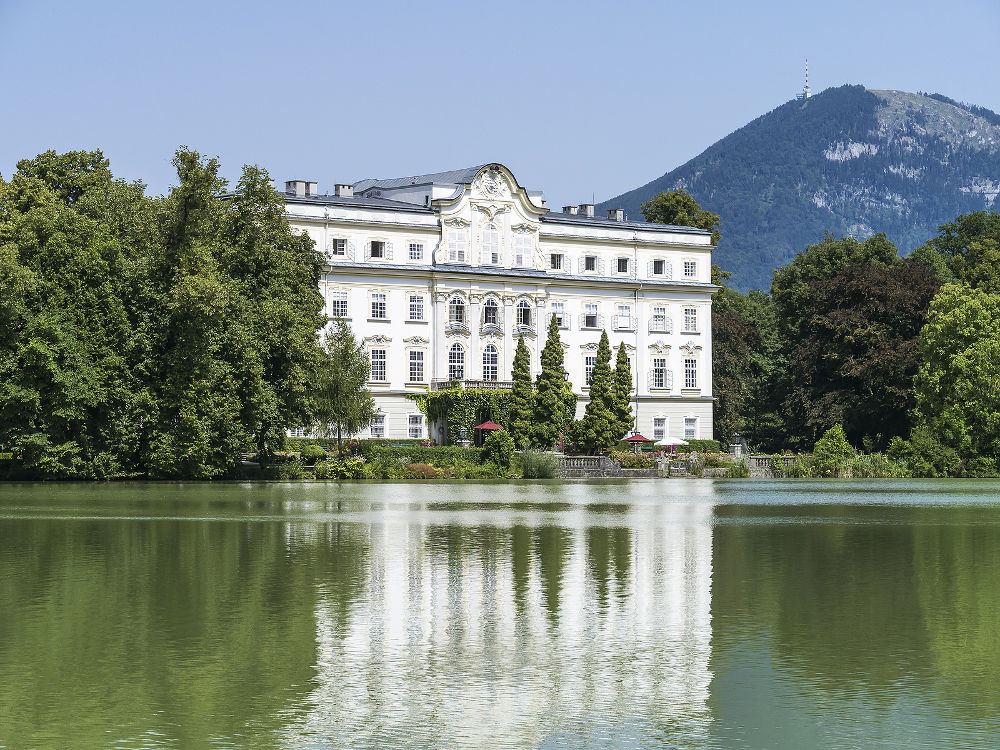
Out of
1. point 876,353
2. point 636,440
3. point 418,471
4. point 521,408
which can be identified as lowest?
point 418,471

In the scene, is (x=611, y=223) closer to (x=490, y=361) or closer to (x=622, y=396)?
(x=490, y=361)

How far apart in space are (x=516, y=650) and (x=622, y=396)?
59.3 meters

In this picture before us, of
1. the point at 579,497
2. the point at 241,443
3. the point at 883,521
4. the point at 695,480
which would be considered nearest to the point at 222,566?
the point at 883,521

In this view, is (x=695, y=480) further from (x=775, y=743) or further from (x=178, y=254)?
(x=775, y=743)

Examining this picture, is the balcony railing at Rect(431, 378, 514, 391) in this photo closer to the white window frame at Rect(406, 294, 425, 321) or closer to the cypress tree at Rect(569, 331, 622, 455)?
the white window frame at Rect(406, 294, 425, 321)

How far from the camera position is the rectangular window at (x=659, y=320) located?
83250mm

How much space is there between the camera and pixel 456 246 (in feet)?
257

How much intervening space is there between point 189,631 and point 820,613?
711cm

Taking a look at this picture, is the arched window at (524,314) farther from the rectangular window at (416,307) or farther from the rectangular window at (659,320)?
the rectangular window at (659,320)

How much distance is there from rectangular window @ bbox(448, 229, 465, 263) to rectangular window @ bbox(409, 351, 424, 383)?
19.4 feet

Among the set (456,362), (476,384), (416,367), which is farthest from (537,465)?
(456,362)

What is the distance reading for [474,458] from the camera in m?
64.7

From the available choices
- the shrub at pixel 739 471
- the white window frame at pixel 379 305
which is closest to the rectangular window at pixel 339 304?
the white window frame at pixel 379 305

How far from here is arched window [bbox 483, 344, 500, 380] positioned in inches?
3086
